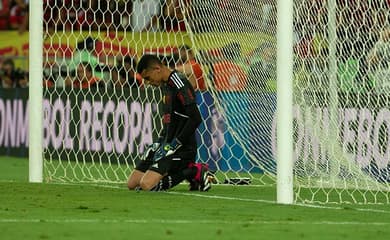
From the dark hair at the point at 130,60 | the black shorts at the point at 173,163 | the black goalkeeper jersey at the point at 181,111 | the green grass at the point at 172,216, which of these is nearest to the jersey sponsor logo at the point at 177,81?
the black goalkeeper jersey at the point at 181,111

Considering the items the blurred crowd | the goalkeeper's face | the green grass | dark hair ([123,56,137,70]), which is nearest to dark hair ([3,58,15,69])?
the blurred crowd

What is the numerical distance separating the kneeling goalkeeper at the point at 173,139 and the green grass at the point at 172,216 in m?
0.16

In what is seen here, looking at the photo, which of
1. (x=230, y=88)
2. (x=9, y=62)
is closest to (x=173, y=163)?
(x=230, y=88)

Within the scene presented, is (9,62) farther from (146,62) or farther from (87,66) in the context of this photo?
(146,62)

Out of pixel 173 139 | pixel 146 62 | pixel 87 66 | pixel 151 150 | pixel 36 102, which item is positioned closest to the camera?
pixel 146 62

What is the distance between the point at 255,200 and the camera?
10.6 metres

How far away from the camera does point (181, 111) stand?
38.3 feet

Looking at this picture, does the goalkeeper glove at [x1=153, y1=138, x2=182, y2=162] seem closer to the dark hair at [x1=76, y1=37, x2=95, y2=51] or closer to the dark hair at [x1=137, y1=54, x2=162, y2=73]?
the dark hair at [x1=137, y1=54, x2=162, y2=73]

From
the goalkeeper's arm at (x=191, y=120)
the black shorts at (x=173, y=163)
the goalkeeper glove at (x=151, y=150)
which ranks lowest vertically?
the black shorts at (x=173, y=163)

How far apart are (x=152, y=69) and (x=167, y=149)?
763 mm

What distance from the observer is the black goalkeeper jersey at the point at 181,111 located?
37.8ft

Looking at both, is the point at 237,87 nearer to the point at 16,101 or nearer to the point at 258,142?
the point at 258,142

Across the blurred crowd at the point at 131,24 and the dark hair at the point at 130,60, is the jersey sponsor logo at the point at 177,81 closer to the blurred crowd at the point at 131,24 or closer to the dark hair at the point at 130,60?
the blurred crowd at the point at 131,24

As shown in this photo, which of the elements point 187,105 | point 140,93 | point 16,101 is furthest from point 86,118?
point 187,105
